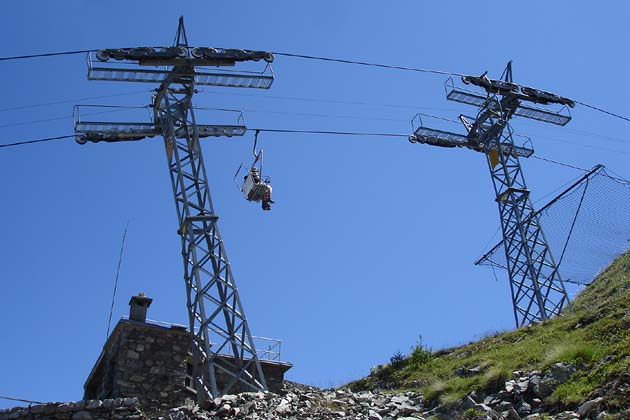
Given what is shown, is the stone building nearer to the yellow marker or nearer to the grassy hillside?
the grassy hillside

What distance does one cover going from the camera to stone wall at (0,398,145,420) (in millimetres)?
17234

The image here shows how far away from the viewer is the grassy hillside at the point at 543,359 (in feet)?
48.9

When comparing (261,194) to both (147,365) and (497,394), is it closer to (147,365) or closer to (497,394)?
(147,365)

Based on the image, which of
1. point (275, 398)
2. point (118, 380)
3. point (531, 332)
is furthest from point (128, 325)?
point (531, 332)

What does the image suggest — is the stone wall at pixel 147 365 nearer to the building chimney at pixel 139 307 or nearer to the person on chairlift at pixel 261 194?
the building chimney at pixel 139 307

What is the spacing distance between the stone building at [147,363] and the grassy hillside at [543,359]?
4812 mm

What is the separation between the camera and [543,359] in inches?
696

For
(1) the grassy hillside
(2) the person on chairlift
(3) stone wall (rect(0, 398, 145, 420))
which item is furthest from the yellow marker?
(3) stone wall (rect(0, 398, 145, 420))

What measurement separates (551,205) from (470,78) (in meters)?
5.61

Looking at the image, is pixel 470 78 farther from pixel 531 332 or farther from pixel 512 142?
pixel 531 332

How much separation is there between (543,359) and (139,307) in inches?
429

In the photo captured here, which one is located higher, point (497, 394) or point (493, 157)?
point (493, 157)

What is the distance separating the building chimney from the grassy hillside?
19.8 ft

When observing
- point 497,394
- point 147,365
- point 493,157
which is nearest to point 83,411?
point 147,365
